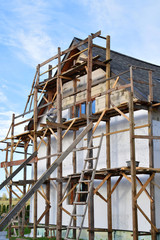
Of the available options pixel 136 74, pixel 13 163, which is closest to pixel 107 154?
pixel 136 74

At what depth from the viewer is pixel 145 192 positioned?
14.0m

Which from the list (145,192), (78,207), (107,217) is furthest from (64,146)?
(145,192)

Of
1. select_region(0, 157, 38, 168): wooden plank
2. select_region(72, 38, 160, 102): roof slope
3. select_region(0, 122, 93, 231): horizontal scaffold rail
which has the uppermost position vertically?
select_region(72, 38, 160, 102): roof slope

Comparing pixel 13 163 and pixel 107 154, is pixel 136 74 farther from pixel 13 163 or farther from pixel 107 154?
pixel 13 163

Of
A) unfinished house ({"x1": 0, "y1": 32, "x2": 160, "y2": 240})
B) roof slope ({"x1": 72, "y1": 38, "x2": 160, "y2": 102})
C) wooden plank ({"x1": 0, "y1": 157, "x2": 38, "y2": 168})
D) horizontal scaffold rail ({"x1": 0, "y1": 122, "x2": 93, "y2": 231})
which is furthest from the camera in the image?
wooden plank ({"x1": 0, "y1": 157, "x2": 38, "y2": 168})

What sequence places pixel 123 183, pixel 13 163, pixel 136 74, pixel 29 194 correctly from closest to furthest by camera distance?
pixel 29 194
pixel 123 183
pixel 136 74
pixel 13 163

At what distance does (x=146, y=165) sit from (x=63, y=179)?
11.5 feet

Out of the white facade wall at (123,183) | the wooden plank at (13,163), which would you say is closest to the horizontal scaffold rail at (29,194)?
the white facade wall at (123,183)

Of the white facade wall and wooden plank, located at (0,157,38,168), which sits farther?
wooden plank, located at (0,157,38,168)

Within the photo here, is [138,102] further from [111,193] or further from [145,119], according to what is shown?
[111,193]

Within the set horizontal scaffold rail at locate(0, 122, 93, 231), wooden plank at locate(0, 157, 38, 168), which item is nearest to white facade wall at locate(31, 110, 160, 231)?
horizontal scaffold rail at locate(0, 122, 93, 231)

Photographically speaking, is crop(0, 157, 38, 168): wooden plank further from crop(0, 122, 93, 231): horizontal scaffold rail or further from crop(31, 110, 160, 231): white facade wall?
crop(0, 122, 93, 231): horizontal scaffold rail

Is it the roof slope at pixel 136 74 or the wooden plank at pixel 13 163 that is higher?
the roof slope at pixel 136 74

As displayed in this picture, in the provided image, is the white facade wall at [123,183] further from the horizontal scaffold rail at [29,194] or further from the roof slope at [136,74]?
the horizontal scaffold rail at [29,194]
